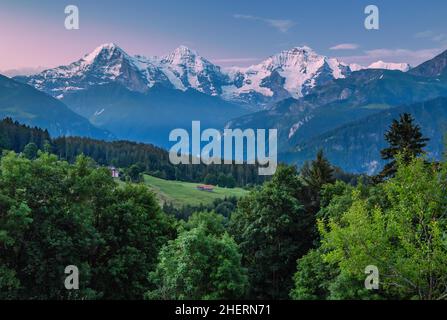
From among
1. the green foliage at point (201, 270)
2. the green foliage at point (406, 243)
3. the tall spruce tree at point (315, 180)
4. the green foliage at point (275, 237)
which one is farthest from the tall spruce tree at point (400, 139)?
the green foliage at point (201, 270)

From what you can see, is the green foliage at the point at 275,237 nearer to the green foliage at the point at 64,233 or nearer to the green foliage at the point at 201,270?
the green foliage at the point at 64,233

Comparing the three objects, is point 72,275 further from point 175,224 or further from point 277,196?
point 175,224

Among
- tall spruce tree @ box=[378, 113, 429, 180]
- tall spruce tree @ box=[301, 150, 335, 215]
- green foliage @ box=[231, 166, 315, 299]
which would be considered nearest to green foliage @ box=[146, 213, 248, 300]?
green foliage @ box=[231, 166, 315, 299]

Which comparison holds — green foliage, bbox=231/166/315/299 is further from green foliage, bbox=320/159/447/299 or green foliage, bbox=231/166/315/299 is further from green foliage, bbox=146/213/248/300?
green foliage, bbox=320/159/447/299

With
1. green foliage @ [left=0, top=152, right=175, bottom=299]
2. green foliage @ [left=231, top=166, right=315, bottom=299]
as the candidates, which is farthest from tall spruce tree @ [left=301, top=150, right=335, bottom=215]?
green foliage @ [left=0, top=152, right=175, bottom=299]

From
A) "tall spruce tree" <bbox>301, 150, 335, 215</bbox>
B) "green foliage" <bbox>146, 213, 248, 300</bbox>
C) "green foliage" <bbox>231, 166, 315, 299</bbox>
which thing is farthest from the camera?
"tall spruce tree" <bbox>301, 150, 335, 215</bbox>

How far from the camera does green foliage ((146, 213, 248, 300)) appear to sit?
35062mm

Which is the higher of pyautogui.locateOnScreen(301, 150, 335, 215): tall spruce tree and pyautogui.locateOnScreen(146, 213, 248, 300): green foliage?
pyautogui.locateOnScreen(301, 150, 335, 215): tall spruce tree

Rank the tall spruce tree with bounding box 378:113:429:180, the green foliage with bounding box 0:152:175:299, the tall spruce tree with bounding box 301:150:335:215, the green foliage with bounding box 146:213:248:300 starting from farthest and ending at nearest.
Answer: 1. the tall spruce tree with bounding box 301:150:335:215
2. the tall spruce tree with bounding box 378:113:429:180
3. the green foliage with bounding box 0:152:175:299
4. the green foliage with bounding box 146:213:248:300

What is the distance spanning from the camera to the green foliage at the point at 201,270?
1380 inches

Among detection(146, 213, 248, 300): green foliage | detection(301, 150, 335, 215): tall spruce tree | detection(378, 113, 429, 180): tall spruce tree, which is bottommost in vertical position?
detection(146, 213, 248, 300): green foliage

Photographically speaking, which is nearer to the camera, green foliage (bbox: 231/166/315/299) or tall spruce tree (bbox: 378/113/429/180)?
green foliage (bbox: 231/166/315/299)

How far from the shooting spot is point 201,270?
36.1 m
